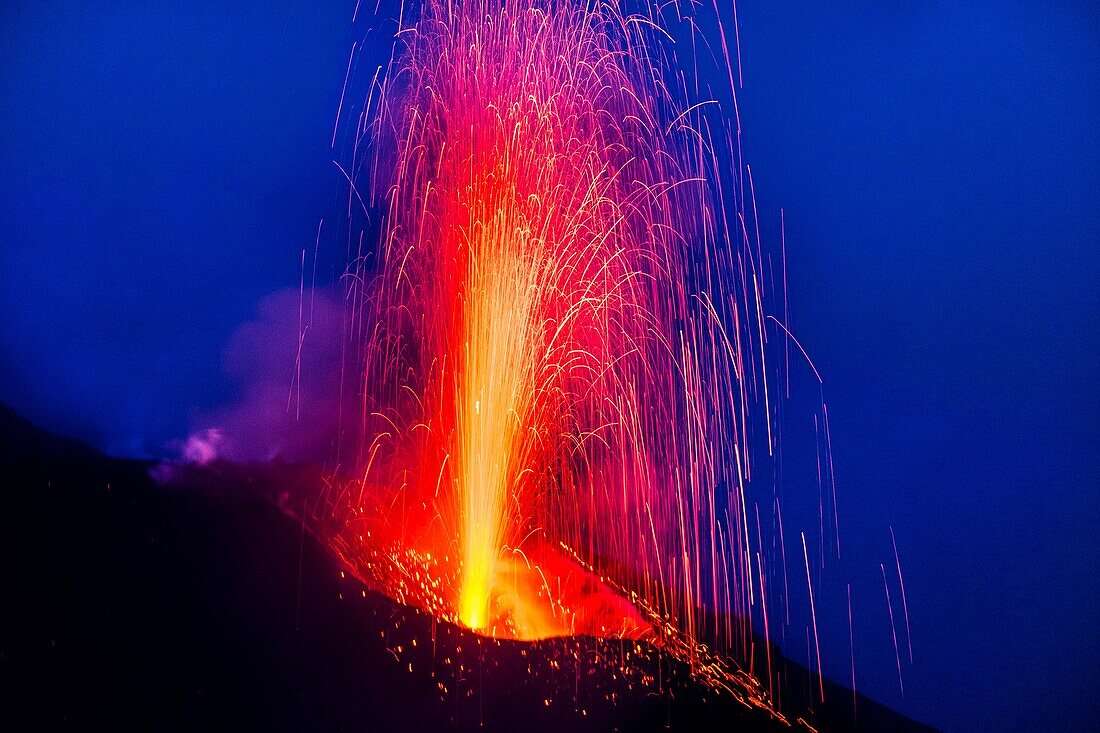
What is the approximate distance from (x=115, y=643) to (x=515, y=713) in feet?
14.6

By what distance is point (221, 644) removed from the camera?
8430 mm

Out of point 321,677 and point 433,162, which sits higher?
point 433,162

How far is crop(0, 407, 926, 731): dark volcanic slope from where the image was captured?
7621mm

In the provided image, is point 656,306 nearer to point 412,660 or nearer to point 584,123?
point 584,123

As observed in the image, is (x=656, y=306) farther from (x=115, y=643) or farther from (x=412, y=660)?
(x=115, y=643)

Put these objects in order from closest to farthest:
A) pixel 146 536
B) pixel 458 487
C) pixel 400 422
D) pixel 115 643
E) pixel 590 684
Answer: pixel 115 643 < pixel 590 684 < pixel 146 536 < pixel 458 487 < pixel 400 422

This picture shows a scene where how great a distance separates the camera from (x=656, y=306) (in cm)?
1059

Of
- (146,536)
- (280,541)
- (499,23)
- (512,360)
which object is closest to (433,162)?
(499,23)

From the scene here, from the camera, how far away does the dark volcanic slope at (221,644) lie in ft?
25.0

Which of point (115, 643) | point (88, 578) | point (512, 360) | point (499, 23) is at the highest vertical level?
point (499, 23)

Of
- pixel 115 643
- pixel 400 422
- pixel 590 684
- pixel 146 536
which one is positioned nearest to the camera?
pixel 115 643

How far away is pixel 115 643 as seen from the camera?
813 centimetres

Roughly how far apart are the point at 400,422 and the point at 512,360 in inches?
93.5

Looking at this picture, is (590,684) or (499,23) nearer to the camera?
(590,684)
